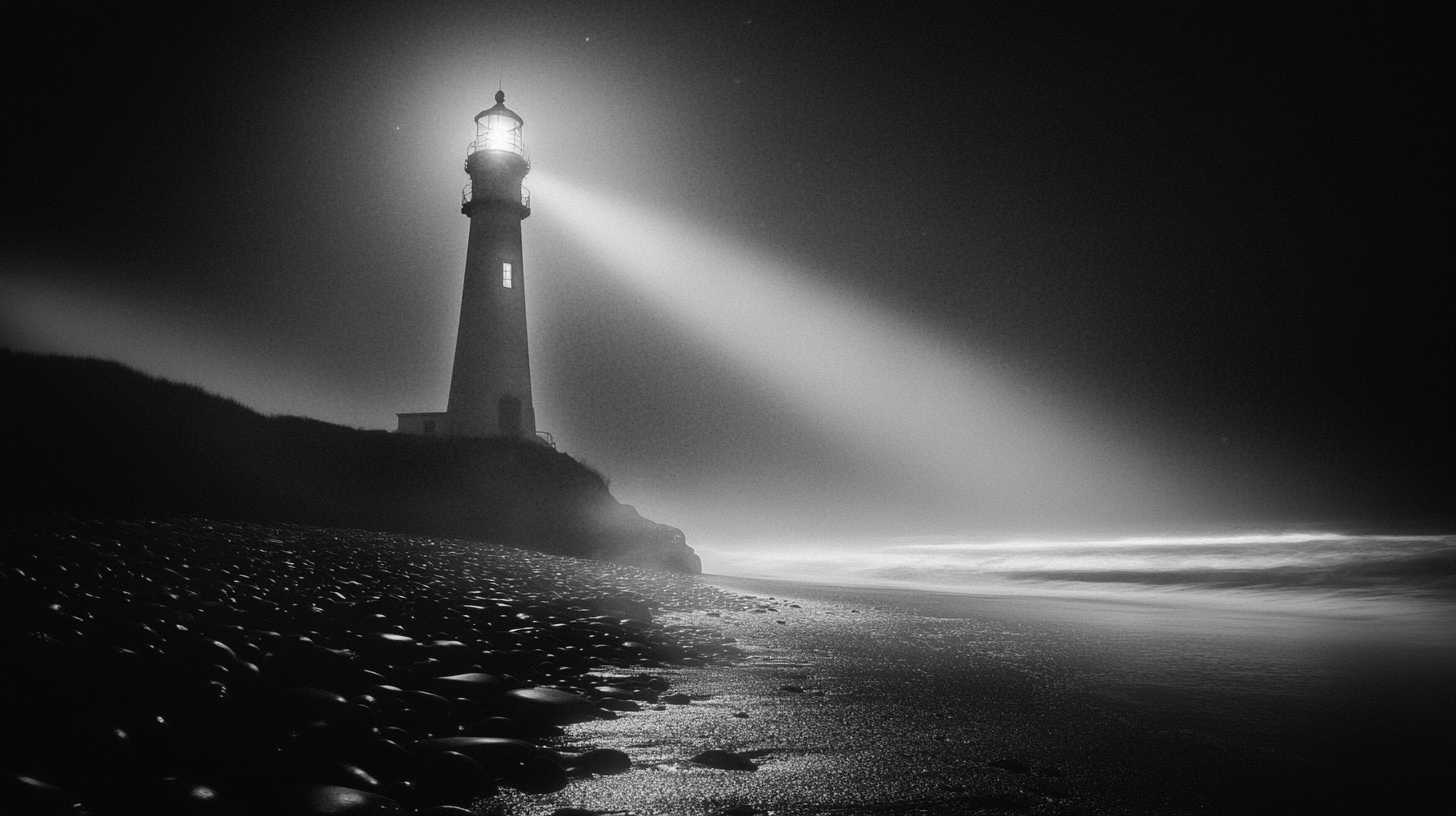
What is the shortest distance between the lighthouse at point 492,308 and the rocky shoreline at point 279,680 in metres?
19.2

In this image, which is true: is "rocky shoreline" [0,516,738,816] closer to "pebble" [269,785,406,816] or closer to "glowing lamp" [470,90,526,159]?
"pebble" [269,785,406,816]

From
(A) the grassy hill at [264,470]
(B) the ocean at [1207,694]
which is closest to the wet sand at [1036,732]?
(B) the ocean at [1207,694]

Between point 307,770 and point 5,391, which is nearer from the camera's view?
point 307,770

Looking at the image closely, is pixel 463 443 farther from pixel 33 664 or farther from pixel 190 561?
pixel 33 664

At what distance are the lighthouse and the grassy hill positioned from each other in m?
5.53

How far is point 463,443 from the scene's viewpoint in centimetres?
2152

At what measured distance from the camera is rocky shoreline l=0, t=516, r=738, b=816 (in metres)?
2.52

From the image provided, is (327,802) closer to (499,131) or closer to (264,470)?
(264,470)

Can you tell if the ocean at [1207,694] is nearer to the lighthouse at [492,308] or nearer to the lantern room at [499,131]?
the lighthouse at [492,308]

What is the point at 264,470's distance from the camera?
52.3 feet

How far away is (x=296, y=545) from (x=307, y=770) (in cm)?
964

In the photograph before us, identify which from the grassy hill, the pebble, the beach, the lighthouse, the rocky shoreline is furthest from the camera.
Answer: the lighthouse

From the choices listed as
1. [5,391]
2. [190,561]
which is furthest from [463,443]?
[190,561]

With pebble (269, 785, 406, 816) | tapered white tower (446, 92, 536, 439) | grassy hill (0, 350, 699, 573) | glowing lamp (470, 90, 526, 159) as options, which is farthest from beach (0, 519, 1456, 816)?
glowing lamp (470, 90, 526, 159)
